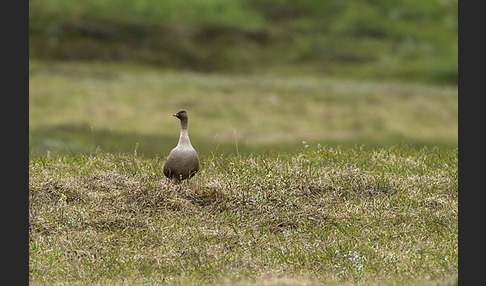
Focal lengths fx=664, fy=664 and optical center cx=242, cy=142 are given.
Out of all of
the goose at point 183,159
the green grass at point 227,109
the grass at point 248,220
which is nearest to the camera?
the grass at point 248,220

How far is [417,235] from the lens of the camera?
13.5 metres

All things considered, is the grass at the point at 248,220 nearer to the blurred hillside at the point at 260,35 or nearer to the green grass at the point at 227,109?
the green grass at the point at 227,109

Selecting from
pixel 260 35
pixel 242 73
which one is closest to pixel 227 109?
pixel 242 73

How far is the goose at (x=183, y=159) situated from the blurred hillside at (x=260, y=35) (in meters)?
50.0

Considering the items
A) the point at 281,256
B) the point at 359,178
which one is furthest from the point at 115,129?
→ the point at 281,256

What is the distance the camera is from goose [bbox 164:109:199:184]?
1420 cm

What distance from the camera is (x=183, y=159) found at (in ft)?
46.5

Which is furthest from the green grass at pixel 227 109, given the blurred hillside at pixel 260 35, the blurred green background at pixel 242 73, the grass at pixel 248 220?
the grass at pixel 248 220

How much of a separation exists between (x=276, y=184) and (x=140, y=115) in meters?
27.3

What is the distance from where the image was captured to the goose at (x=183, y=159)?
1420cm

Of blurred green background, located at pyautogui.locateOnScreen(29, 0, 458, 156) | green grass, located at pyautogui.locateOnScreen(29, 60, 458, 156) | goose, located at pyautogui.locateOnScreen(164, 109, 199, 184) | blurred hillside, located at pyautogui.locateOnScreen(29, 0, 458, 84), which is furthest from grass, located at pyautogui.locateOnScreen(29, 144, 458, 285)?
blurred hillside, located at pyautogui.locateOnScreen(29, 0, 458, 84)

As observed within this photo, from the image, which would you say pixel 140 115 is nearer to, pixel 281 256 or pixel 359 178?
pixel 359 178

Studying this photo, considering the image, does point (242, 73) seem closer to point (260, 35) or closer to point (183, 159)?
point (260, 35)

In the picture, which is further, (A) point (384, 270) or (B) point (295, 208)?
(B) point (295, 208)
